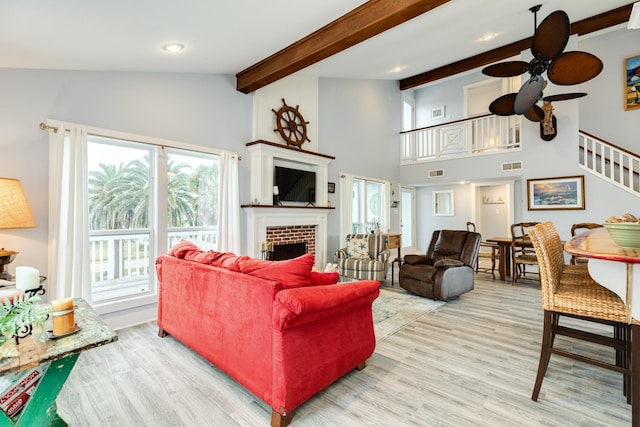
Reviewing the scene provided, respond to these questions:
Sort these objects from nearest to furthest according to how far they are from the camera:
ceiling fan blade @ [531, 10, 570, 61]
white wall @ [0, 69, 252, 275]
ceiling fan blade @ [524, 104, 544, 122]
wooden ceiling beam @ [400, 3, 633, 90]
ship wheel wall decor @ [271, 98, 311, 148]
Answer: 1. ceiling fan blade @ [531, 10, 570, 61]
2. white wall @ [0, 69, 252, 275]
3. ceiling fan blade @ [524, 104, 544, 122]
4. ship wheel wall decor @ [271, 98, 311, 148]
5. wooden ceiling beam @ [400, 3, 633, 90]

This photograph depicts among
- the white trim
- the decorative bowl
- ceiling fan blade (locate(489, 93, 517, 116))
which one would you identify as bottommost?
the decorative bowl

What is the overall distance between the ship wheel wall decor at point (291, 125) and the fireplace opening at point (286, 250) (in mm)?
1713

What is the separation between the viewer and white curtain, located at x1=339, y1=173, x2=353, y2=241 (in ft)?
19.9

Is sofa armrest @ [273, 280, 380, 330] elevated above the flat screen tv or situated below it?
below

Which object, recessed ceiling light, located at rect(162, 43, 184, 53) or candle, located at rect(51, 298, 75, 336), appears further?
recessed ceiling light, located at rect(162, 43, 184, 53)

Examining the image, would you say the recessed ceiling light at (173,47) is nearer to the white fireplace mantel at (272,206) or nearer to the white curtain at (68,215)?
the white curtain at (68,215)

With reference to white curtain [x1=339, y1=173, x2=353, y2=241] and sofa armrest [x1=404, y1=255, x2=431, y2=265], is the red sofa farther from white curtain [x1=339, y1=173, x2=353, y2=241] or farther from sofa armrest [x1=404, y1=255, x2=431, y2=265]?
white curtain [x1=339, y1=173, x2=353, y2=241]

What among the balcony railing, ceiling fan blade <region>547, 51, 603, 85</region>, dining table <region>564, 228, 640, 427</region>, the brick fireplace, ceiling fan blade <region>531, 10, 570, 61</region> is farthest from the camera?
the brick fireplace

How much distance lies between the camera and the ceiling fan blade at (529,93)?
2.98m

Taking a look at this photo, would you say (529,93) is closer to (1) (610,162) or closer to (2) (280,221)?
(2) (280,221)

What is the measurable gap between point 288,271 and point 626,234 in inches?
71.4

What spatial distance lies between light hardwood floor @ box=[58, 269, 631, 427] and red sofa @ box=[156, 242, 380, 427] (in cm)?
15

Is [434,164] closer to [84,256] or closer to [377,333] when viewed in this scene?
[377,333]

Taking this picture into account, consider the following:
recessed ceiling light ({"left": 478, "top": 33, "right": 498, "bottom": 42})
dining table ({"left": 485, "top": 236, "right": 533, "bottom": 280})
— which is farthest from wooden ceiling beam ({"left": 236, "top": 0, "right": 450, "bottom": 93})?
dining table ({"left": 485, "top": 236, "right": 533, "bottom": 280})
